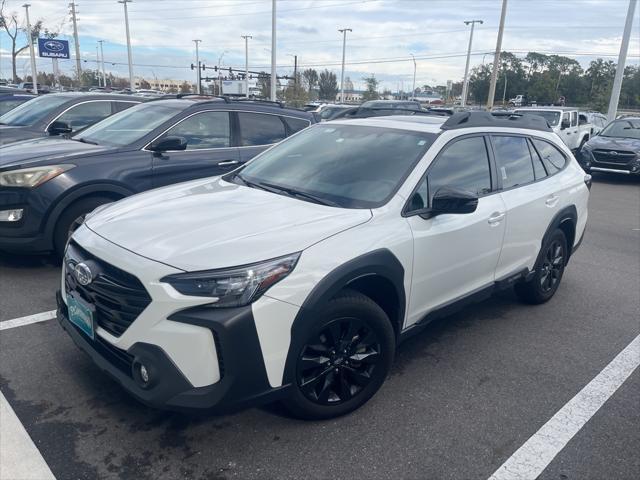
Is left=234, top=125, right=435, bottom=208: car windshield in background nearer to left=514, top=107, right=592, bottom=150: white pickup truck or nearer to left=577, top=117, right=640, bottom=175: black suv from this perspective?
left=577, top=117, right=640, bottom=175: black suv

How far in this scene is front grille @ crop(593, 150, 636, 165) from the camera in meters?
13.6

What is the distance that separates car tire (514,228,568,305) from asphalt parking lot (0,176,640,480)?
1.32 ft

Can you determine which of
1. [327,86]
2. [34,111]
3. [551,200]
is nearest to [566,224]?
[551,200]

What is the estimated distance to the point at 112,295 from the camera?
2.63 m

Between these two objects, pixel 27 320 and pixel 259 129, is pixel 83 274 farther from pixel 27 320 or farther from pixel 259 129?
pixel 259 129

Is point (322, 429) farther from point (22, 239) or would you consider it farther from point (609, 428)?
point (22, 239)

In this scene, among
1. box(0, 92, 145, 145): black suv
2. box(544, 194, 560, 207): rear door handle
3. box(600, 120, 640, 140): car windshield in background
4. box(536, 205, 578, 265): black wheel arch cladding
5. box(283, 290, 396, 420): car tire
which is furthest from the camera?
box(600, 120, 640, 140): car windshield in background

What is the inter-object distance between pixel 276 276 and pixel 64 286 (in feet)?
4.67

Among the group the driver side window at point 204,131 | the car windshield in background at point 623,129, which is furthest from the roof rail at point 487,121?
the car windshield in background at point 623,129

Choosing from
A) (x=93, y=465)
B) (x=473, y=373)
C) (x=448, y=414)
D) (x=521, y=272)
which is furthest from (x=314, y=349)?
(x=521, y=272)

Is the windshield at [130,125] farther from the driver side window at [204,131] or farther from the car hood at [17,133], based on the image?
the car hood at [17,133]

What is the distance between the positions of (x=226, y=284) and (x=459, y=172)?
6.66 feet

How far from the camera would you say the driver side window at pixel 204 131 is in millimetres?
5828

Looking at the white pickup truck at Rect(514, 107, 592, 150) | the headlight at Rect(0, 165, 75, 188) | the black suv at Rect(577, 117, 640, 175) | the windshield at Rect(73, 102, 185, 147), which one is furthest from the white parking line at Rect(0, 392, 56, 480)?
the white pickup truck at Rect(514, 107, 592, 150)
